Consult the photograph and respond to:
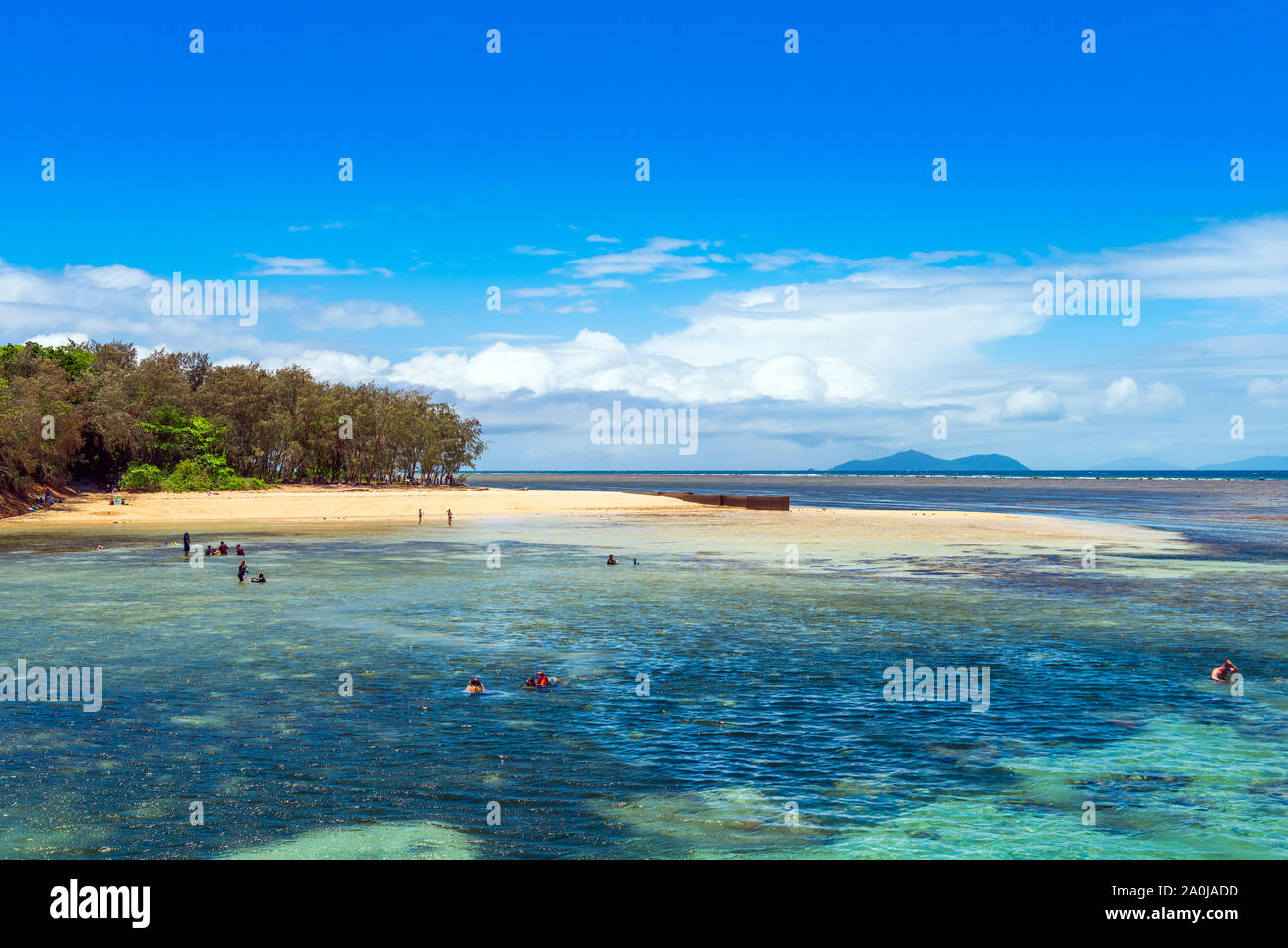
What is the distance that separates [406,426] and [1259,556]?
4954 inches

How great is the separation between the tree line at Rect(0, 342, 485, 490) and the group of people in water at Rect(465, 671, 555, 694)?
252ft

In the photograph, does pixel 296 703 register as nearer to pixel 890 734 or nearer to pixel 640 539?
pixel 890 734

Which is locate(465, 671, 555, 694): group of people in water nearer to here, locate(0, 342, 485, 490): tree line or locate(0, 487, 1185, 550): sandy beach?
locate(0, 487, 1185, 550): sandy beach

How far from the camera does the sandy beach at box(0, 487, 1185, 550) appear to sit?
73.9m

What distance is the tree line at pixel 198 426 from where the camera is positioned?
3585 inches

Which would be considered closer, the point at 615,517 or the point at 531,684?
the point at 531,684

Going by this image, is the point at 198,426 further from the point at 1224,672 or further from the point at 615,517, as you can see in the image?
the point at 1224,672

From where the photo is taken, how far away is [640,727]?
19.8m

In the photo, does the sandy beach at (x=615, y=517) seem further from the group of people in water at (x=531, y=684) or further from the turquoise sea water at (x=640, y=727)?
the group of people in water at (x=531, y=684)

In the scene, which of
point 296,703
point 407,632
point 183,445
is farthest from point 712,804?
point 183,445

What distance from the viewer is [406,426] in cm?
15550

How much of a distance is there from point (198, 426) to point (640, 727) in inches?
4429

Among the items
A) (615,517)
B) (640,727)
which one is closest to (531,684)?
(640,727)

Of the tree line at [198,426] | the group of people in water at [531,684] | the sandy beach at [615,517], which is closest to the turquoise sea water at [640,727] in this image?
the group of people in water at [531,684]
